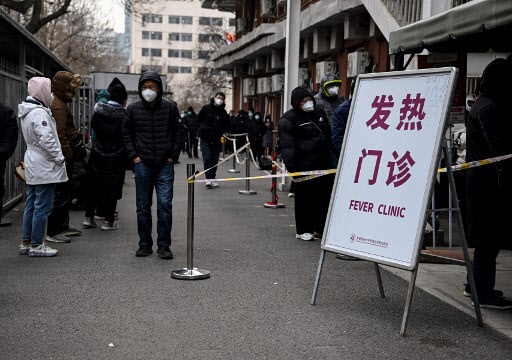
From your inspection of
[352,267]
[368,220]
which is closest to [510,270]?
[352,267]

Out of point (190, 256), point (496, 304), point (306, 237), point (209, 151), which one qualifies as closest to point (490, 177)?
point (496, 304)

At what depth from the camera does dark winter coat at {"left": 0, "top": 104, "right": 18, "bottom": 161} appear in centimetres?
888

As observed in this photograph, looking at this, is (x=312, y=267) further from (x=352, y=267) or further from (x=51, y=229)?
(x=51, y=229)

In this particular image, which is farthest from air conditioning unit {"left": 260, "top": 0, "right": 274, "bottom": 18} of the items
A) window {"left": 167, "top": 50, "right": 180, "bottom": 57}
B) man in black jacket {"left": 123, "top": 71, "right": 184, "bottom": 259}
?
window {"left": 167, "top": 50, "right": 180, "bottom": 57}

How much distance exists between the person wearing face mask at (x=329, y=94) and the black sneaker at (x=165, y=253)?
317 centimetres

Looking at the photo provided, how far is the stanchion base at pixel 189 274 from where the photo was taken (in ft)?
24.4

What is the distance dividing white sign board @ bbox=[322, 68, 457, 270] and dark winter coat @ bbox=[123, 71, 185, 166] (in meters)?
2.59

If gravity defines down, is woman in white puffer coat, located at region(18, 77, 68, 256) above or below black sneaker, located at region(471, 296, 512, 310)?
above

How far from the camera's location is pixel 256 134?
26188mm

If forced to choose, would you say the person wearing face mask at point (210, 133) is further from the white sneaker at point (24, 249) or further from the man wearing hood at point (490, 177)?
the man wearing hood at point (490, 177)

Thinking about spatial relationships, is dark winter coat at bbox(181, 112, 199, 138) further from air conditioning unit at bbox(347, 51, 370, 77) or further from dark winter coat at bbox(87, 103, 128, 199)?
dark winter coat at bbox(87, 103, 128, 199)

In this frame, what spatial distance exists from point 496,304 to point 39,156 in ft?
16.1

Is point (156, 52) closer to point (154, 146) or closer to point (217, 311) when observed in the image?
point (154, 146)

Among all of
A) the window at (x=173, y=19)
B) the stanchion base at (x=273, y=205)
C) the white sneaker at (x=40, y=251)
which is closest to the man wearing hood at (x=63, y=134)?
the white sneaker at (x=40, y=251)
